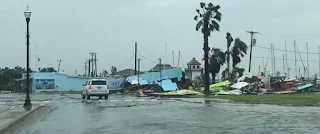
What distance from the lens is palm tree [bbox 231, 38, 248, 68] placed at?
8711 cm

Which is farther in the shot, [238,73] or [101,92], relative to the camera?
[238,73]

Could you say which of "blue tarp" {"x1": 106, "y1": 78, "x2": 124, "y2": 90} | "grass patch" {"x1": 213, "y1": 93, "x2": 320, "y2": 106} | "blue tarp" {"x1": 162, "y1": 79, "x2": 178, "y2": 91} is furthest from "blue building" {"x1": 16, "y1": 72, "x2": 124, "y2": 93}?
"grass patch" {"x1": 213, "y1": 93, "x2": 320, "y2": 106}

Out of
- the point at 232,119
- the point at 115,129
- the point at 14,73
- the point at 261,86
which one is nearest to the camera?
the point at 115,129

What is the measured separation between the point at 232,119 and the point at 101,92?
77.5ft

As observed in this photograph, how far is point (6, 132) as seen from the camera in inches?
Result: 555

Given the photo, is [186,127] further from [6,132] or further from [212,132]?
[6,132]

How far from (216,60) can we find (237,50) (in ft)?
15.8

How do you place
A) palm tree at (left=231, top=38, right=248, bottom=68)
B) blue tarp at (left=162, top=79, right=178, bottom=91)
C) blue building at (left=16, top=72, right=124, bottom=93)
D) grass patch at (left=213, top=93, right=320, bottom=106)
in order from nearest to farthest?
1. grass patch at (left=213, top=93, right=320, bottom=106)
2. blue tarp at (left=162, top=79, right=178, bottom=91)
3. palm tree at (left=231, top=38, right=248, bottom=68)
4. blue building at (left=16, top=72, right=124, bottom=93)

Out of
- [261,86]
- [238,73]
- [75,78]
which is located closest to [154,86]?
[261,86]

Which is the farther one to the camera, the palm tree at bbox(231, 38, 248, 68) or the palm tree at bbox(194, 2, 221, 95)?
the palm tree at bbox(231, 38, 248, 68)

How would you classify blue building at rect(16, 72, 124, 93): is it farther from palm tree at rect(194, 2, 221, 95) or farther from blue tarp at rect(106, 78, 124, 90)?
palm tree at rect(194, 2, 221, 95)

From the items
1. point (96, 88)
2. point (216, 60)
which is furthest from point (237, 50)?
point (96, 88)

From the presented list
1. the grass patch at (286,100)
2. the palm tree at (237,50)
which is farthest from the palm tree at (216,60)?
the grass patch at (286,100)

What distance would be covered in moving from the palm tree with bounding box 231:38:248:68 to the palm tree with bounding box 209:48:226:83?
2.37 m
